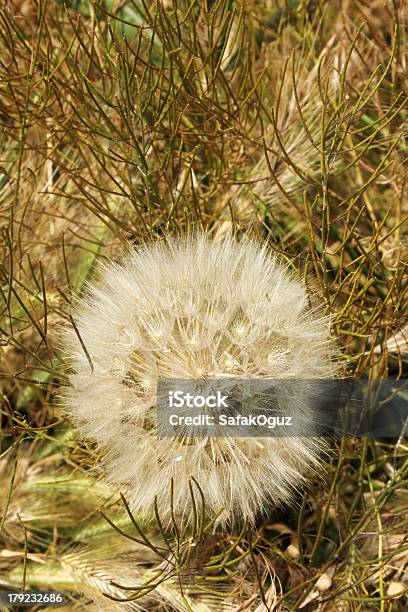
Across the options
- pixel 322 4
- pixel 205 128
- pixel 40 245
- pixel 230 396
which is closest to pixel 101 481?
pixel 230 396

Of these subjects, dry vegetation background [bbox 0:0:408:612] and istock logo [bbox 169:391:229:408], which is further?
dry vegetation background [bbox 0:0:408:612]

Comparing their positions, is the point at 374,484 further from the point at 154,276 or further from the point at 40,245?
the point at 40,245

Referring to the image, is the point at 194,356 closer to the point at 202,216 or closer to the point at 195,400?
the point at 195,400

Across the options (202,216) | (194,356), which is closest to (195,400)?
(194,356)

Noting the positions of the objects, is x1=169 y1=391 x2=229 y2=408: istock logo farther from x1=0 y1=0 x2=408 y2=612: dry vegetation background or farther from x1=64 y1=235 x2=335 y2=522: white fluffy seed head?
x1=0 y1=0 x2=408 y2=612: dry vegetation background
